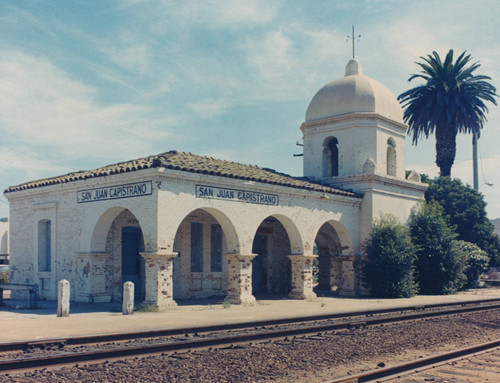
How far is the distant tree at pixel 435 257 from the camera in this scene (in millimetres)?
25203

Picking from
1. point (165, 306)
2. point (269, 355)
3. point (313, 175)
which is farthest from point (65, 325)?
point (313, 175)

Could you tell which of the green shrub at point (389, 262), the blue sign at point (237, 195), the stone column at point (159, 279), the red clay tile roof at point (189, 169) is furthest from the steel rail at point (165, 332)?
the green shrub at point (389, 262)

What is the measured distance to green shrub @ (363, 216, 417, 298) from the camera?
23.2 meters

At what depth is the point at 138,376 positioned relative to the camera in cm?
768

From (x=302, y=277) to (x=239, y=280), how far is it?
12.2 ft

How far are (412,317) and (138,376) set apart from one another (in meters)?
9.57

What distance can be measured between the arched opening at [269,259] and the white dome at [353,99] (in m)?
5.83

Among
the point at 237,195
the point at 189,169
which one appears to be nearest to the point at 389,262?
the point at 237,195

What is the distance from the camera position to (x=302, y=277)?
2180 centimetres

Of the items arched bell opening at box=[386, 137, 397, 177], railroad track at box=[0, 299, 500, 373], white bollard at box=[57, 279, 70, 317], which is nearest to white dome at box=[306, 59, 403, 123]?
arched bell opening at box=[386, 137, 397, 177]

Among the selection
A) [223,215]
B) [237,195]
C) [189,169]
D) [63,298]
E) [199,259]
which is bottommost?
[63,298]

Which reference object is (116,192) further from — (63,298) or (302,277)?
(302,277)

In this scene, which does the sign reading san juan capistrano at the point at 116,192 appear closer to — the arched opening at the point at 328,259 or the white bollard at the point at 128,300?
the white bollard at the point at 128,300

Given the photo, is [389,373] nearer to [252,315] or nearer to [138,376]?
[138,376]
